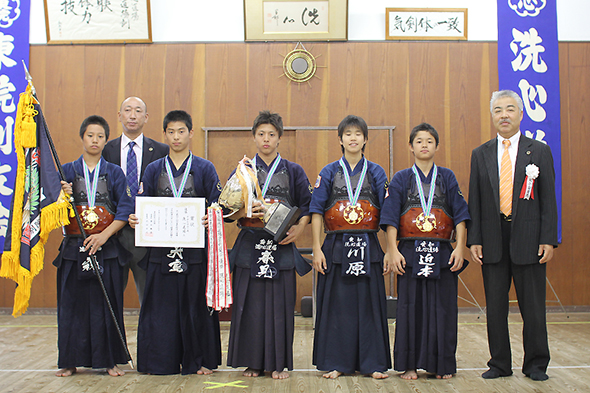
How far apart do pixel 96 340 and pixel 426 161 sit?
7.39ft

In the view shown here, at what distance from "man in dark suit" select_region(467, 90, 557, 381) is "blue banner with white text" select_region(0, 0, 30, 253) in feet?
15.3

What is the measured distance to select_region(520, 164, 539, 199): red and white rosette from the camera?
2736mm

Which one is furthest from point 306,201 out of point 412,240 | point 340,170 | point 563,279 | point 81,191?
point 563,279

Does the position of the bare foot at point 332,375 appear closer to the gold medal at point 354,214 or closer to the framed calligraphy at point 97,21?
the gold medal at point 354,214

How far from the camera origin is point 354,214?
2801mm

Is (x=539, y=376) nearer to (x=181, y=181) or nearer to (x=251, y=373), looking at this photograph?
(x=251, y=373)

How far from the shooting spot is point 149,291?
112 inches

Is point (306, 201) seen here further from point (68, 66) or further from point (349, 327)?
point (68, 66)

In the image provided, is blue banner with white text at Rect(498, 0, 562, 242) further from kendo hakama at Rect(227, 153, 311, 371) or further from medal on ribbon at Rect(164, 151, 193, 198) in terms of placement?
medal on ribbon at Rect(164, 151, 193, 198)

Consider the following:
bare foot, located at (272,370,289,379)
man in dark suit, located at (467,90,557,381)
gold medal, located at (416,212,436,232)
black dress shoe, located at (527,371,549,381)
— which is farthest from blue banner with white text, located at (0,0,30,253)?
black dress shoe, located at (527,371,549,381)

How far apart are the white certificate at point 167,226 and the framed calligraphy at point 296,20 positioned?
2939 millimetres

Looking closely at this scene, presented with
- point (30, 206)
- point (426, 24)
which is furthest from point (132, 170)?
point (426, 24)

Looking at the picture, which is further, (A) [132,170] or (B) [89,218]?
(A) [132,170]

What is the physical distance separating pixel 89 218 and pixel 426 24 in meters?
4.04
